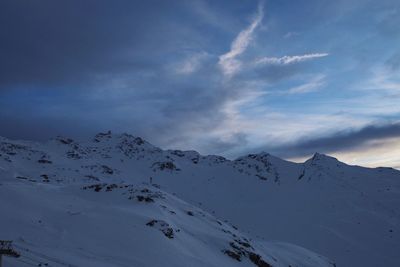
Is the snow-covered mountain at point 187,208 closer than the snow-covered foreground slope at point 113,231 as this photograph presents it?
No

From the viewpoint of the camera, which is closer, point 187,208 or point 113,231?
point 113,231

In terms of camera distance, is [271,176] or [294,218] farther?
[271,176]

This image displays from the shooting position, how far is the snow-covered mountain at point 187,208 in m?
22.8

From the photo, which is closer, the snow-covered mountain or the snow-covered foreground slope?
the snow-covered foreground slope

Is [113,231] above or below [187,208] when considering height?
below

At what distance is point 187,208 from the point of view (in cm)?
3775

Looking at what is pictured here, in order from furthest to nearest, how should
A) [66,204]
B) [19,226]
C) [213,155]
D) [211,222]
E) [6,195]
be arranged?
[213,155]
[211,222]
[66,204]
[6,195]
[19,226]

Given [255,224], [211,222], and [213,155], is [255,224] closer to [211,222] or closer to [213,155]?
[211,222]

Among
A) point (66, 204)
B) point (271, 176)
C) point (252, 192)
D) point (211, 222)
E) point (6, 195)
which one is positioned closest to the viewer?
point (6, 195)

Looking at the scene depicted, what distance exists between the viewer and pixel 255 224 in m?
62.6

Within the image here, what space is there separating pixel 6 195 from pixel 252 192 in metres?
56.8

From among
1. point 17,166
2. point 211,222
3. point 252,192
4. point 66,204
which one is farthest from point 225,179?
point 66,204

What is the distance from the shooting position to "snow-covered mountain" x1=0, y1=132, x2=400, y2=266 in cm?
2278

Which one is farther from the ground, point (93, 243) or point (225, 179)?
point (225, 179)
